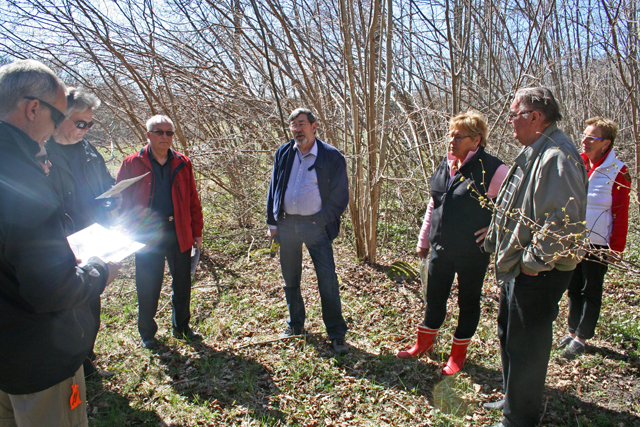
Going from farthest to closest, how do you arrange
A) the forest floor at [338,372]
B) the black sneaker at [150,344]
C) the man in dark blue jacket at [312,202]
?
the black sneaker at [150,344] < the man in dark blue jacket at [312,202] < the forest floor at [338,372]

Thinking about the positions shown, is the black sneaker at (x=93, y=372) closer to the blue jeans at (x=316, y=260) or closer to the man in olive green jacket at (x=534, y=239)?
the blue jeans at (x=316, y=260)

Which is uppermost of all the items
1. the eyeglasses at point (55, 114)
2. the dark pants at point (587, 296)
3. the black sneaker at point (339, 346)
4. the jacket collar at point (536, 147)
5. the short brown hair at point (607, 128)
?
the eyeglasses at point (55, 114)

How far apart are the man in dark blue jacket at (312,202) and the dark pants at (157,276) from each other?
87cm

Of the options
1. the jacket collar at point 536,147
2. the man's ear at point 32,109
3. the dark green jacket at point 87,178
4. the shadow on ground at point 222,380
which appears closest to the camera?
the man's ear at point 32,109

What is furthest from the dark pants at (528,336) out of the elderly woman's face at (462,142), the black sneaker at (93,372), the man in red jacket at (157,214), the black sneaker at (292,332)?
the black sneaker at (93,372)

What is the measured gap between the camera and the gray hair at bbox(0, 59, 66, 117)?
1393 millimetres

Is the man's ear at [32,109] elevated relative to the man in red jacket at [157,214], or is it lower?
elevated

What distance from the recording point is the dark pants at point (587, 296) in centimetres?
296

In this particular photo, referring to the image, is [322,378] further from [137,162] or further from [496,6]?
[496,6]

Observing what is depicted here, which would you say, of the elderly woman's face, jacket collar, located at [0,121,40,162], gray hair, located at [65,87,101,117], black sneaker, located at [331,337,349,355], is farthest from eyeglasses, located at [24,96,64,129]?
black sneaker, located at [331,337,349,355]

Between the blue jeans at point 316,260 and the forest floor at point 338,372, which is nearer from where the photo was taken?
the forest floor at point 338,372

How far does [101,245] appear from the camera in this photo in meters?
1.83

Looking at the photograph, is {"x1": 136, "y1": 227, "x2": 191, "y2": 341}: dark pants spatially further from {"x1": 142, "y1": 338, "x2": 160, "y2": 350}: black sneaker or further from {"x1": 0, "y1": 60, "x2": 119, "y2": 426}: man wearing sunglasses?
{"x1": 0, "y1": 60, "x2": 119, "y2": 426}: man wearing sunglasses

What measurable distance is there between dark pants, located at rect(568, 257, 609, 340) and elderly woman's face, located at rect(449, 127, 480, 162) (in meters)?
1.31
